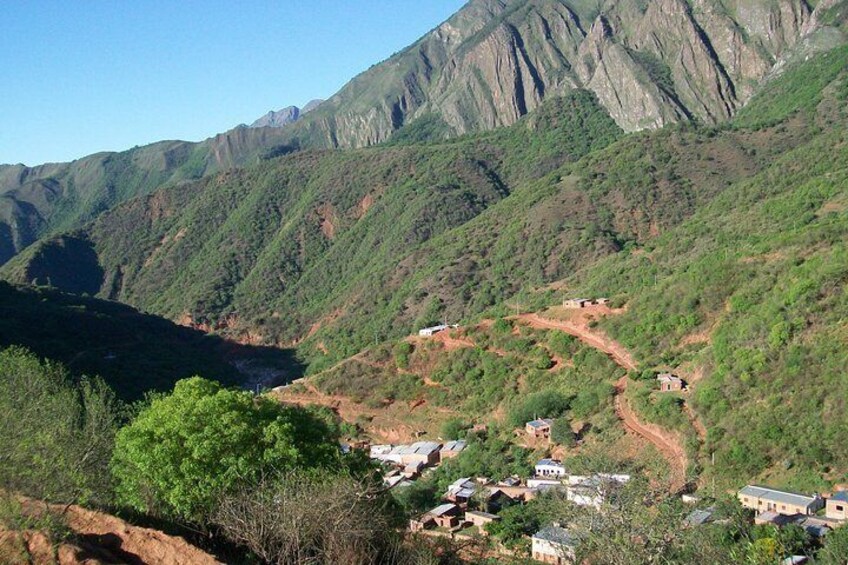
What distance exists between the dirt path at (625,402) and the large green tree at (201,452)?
13666mm

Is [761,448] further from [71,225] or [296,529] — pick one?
[71,225]

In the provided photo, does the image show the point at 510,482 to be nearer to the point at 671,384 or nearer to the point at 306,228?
the point at 671,384

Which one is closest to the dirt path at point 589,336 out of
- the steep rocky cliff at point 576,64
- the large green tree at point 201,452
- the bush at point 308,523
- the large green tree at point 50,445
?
the large green tree at point 201,452

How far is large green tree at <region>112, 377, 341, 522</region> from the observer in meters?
19.3

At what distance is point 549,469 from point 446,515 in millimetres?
5454

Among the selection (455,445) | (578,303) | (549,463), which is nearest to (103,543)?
(549,463)

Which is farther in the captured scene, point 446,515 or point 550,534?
point 446,515

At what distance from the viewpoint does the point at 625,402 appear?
35.3m

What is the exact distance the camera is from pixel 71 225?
604ft

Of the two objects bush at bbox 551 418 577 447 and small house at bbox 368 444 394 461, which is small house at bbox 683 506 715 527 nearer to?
bush at bbox 551 418 577 447

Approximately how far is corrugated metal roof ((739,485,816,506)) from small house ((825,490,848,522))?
20.0 inches

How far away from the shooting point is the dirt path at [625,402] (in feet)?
98.6

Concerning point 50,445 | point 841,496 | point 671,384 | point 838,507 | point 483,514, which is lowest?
point 838,507

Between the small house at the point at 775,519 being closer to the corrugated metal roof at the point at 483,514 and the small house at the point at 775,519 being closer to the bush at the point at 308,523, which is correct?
the corrugated metal roof at the point at 483,514
